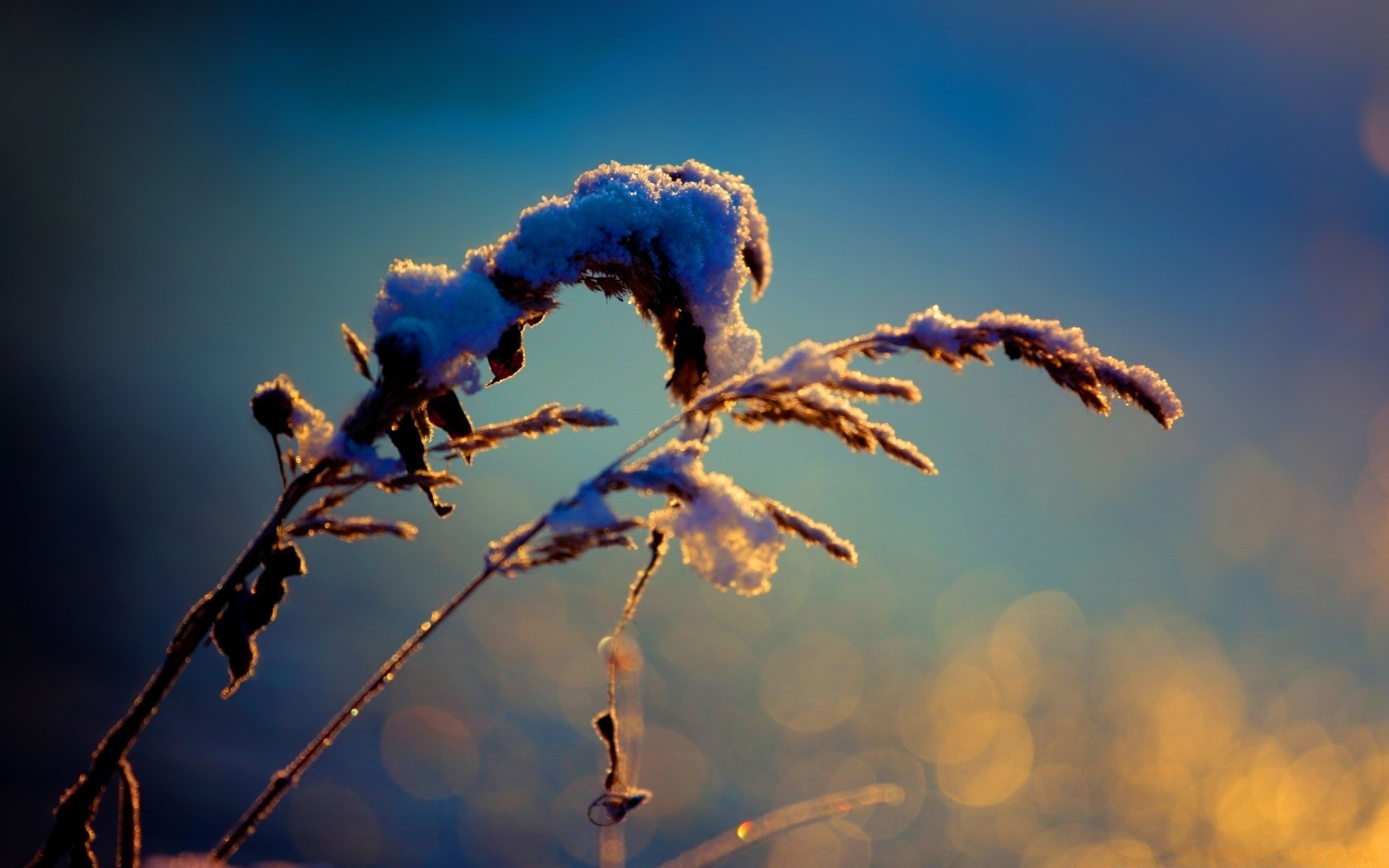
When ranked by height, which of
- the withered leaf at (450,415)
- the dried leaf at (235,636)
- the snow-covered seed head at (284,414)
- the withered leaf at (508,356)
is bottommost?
the dried leaf at (235,636)

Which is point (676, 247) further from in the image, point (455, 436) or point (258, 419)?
point (258, 419)

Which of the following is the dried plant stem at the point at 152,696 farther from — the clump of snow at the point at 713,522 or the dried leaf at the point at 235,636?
the clump of snow at the point at 713,522

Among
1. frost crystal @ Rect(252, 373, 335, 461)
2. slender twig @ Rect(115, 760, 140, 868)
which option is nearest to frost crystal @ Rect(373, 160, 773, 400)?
frost crystal @ Rect(252, 373, 335, 461)

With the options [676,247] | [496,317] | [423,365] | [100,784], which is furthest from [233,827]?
[676,247]

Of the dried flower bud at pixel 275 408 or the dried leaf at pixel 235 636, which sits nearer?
the dried leaf at pixel 235 636

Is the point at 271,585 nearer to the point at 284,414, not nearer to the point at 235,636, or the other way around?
the point at 235,636

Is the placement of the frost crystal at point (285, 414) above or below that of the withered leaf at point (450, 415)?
below

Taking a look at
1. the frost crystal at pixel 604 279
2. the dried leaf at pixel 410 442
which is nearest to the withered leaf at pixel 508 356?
the frost crystal at pixel 604 279

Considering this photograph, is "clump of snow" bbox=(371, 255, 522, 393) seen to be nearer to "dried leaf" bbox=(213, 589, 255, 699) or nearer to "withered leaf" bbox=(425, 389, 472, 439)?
"withered leaf" bbox=(425, 389, 472, 439)
